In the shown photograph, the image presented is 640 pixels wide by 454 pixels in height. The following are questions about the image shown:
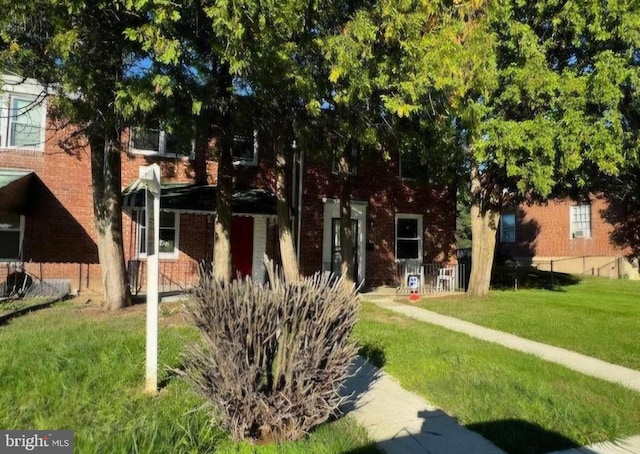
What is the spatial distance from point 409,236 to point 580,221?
537 inches

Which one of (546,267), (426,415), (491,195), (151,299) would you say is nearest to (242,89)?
(151,299)

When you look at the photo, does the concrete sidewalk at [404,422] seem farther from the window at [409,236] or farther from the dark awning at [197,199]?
the window at [409,236]

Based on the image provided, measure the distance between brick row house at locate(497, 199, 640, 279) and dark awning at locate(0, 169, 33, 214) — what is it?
19.1 meters

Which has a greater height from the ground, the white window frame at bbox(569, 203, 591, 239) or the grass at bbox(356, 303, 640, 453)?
the white window frame at bbox(569, 203, 591, 239)

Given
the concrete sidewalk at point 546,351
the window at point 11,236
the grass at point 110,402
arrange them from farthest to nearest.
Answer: the window at point 11,236 < the concrete sidewalk at point 546,351 < the grass at point 110,402

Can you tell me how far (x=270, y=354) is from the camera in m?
3.86

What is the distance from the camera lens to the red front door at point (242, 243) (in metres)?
14.5

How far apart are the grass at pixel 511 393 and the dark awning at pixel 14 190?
8906 mm

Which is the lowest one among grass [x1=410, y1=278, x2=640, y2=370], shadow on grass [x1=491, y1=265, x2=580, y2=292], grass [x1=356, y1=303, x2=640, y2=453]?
grass [x1=356, y1=303, x2=640, y2=453]

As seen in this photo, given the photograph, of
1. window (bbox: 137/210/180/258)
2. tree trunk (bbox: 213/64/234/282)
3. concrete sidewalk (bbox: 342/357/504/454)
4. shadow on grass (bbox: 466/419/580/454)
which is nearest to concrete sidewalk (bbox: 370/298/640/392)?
shadow on grass (bbox: 466/419/580/454)

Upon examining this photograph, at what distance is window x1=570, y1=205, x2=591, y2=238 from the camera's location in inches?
985

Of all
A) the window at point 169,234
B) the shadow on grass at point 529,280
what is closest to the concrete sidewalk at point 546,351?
the window at point 169,234

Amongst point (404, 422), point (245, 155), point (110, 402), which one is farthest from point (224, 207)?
point (404, 422)

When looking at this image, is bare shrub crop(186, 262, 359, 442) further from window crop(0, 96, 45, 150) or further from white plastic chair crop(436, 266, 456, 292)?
white plastic chair crop(436, 266, 456, 292)
